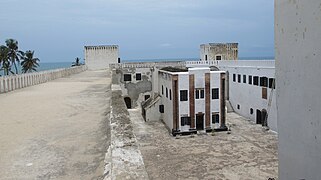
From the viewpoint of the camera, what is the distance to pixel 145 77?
32344 millimetres

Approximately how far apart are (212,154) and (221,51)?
965 inches

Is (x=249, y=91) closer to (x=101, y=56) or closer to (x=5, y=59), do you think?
(x=101, y=56)

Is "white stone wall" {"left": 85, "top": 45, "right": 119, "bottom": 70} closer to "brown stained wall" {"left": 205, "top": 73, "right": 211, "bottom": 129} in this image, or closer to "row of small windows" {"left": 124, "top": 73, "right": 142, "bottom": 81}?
"row of small windows" {"left": 124, "top": 73, "right": 142, "bottom": 81}

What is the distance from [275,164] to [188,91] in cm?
874

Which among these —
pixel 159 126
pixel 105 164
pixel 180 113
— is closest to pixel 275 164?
pixel 180 113

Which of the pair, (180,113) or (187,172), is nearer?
(187,172)

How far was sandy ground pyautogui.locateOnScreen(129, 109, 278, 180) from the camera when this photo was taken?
54.4 ft

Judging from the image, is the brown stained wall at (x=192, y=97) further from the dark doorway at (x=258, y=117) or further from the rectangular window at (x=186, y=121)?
the dark doorway at (x=258, y=117)

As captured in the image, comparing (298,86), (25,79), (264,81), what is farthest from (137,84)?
(298,86)

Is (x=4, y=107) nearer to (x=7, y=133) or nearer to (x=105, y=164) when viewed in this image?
(x=7, y=133)

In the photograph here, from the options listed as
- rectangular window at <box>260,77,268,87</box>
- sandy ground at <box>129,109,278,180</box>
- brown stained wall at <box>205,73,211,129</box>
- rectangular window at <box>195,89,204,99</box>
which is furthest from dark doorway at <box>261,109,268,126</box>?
rectangular window at <box>195,89,204,99</box>

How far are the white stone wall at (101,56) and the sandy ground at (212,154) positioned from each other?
18.7 meters

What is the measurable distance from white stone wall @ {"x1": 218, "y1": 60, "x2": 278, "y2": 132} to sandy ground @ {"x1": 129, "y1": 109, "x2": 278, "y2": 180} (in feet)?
5.30

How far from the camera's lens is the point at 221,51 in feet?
137
